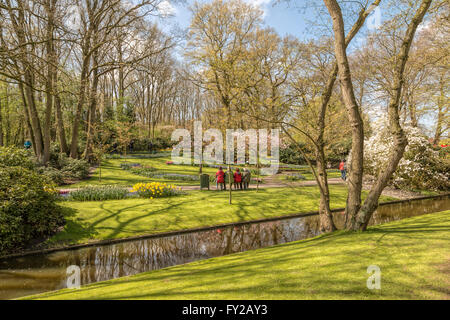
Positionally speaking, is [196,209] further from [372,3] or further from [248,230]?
[372,3]

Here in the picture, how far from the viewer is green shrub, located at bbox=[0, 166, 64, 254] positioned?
22.7 feet

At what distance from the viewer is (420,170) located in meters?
18.0

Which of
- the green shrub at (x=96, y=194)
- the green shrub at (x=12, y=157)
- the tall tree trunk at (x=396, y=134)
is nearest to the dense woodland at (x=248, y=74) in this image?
the tall tree trunk at (x=396, y=134)

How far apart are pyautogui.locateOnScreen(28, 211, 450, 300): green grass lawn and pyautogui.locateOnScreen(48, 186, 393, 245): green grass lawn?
368 cm

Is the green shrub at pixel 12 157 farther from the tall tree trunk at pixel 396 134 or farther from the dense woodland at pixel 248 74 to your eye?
the tall tree trunk at pixel 396 134

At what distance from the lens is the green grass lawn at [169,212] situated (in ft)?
28.8

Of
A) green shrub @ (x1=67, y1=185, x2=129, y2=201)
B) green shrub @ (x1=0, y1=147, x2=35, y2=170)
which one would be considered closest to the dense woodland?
green shrub @ (x1=0, y1=147, x2=35, y2=170)

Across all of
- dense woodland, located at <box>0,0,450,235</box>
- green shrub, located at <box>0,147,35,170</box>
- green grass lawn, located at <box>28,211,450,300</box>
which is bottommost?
green grass lawn, located at <box>28,211,450,300</box>

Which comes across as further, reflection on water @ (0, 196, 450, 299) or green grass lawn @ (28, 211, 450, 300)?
reflection on water @ (0, 196, 450, 299)

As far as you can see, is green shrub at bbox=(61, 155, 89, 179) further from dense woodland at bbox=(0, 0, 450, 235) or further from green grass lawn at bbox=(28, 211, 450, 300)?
green grass lawn at bbox=(28, 211, 450, 300)

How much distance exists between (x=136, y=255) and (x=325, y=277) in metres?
5.44

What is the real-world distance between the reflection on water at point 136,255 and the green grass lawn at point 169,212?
25.2 inches

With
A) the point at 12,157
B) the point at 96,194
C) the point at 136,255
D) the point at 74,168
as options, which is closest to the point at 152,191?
the point at 96,194
